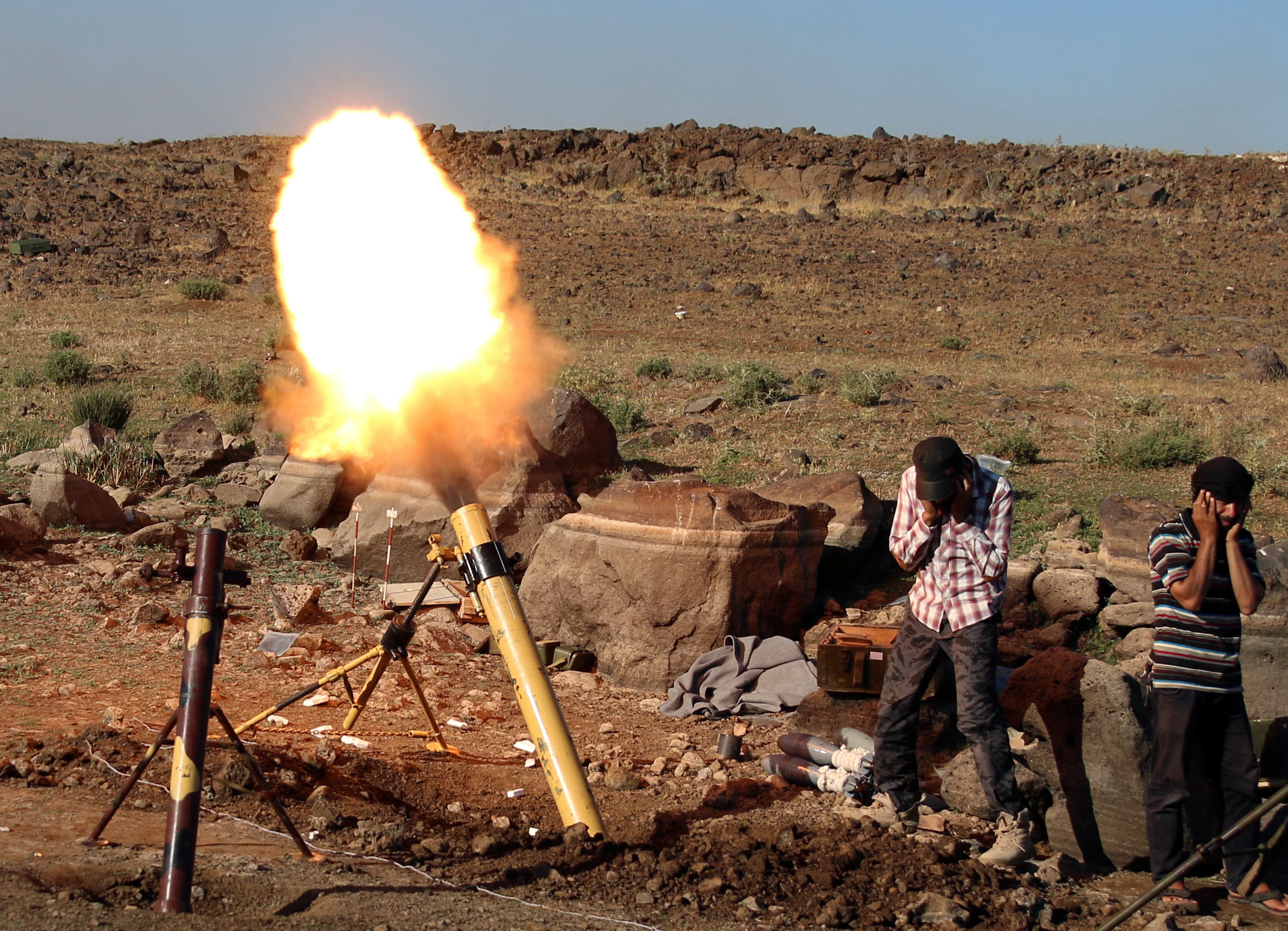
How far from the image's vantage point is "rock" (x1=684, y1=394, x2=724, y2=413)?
14367 millimetres

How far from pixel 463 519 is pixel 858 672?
2.51m

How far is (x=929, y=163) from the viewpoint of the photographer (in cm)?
4066

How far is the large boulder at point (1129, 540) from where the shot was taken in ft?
25.7

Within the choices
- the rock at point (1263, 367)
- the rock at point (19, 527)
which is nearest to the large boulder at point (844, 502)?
the rock at point (19, 527)

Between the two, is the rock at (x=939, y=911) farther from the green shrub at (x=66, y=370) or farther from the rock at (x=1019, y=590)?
the green shrub at (x=66, y=370)

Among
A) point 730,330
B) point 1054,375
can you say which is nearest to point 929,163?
point 730,330

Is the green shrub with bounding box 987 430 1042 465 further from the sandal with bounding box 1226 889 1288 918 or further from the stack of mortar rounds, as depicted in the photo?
the sandal with bounding box 1226 889 1288 918

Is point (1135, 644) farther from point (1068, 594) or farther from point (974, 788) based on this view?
point (974, 788)

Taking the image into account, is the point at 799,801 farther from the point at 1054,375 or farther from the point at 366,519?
the point at 1054,375

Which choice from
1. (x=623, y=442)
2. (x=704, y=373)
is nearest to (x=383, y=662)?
(x=623, y=442)

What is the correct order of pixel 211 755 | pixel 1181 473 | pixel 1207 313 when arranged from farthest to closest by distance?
pixel 1207 313 < pixel 1181 473 < pixel 211 755

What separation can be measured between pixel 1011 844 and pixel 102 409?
39.5 feet

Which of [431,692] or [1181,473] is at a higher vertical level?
[1181,473]

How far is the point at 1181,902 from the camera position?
176 inches
